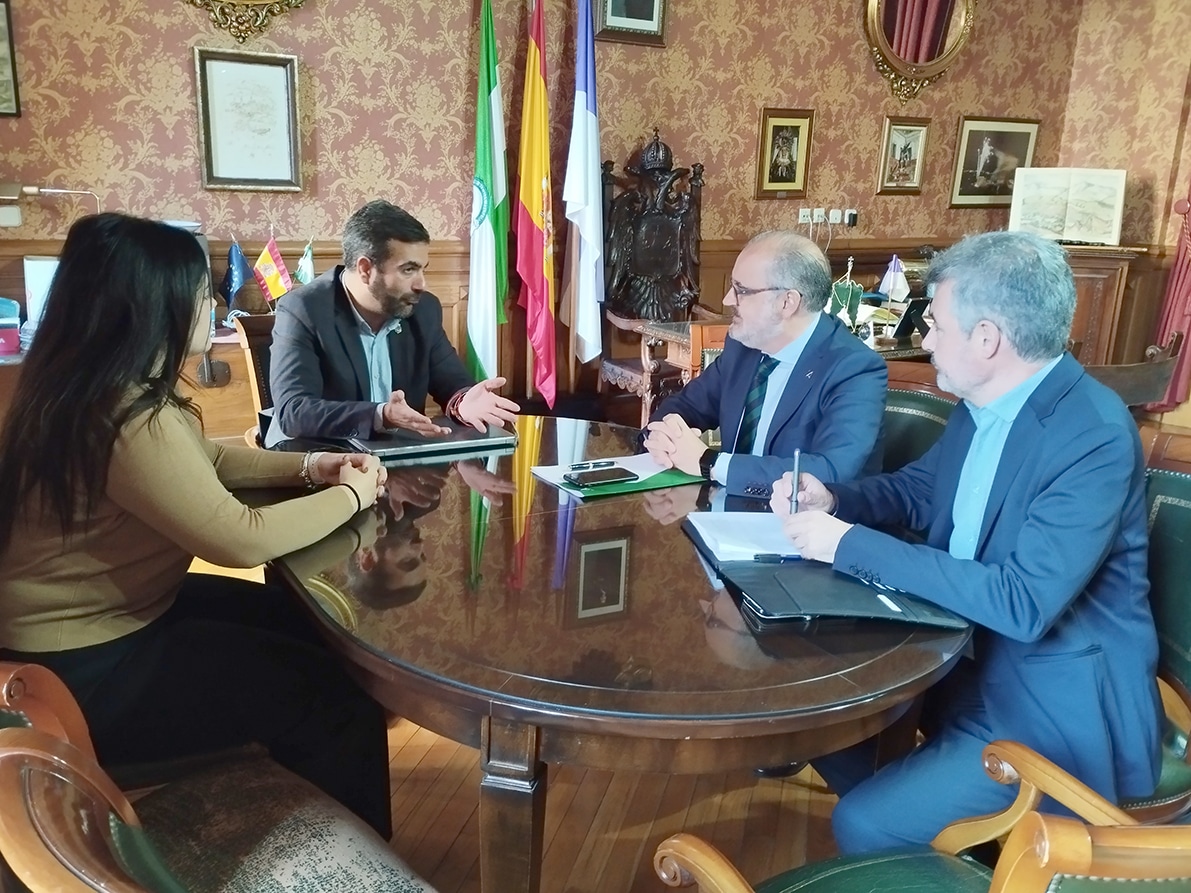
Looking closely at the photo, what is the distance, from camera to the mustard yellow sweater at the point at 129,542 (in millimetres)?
1263

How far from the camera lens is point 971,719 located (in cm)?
139

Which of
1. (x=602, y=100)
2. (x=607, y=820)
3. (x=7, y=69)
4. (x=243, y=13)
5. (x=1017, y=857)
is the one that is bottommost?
(x=607, y=820)

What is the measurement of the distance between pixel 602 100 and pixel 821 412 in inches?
112

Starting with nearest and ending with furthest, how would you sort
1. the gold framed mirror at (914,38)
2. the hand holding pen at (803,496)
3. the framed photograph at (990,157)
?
the hand holding pen at (803,496)
the gold framed mirror at (914,38)
the framed photograph at (990,157)

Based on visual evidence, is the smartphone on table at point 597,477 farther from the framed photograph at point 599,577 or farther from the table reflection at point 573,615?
the framed photograph at point 599,577

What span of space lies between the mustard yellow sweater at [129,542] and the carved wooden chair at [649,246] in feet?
9.67

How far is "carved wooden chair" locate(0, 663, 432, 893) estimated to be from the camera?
0.69m

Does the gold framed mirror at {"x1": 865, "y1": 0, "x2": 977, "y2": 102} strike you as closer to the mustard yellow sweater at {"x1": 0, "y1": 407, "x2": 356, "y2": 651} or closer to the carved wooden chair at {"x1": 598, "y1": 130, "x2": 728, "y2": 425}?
the carved wooden chair at {"x1": 598, "y1": 130, "x2": 728, "y2": 425}

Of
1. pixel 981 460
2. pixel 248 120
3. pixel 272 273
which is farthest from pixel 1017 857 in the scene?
pixel 248 120

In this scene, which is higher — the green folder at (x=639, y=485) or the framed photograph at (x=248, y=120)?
the framed photograph at (x=248, y=120)

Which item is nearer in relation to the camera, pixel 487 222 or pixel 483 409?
pixel 483 409

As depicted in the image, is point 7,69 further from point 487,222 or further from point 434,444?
point 434,444

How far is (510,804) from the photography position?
1.10 m

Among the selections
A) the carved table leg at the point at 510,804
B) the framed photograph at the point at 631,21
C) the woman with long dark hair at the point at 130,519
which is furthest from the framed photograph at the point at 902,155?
the carved table leg at the point at 510,804
